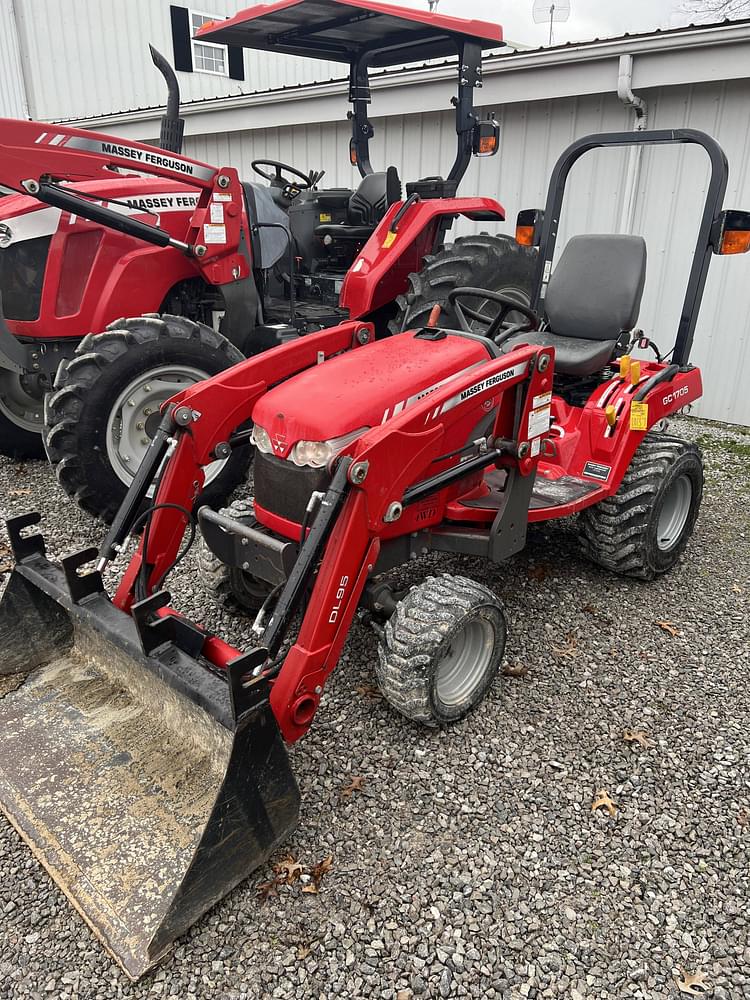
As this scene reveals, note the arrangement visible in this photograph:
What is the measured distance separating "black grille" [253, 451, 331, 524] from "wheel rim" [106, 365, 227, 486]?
54.1 inches

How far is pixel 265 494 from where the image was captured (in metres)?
2.71

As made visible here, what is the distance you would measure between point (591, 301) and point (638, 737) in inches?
82.6

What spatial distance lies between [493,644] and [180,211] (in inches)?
131

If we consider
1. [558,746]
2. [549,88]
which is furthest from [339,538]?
[549,88]

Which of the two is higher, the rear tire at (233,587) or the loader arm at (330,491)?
the loader arm at (330,491)

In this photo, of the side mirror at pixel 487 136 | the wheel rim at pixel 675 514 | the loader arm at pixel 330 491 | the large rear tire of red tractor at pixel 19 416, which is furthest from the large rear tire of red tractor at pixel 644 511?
the large rear tire of red tractor at pixel 19 416

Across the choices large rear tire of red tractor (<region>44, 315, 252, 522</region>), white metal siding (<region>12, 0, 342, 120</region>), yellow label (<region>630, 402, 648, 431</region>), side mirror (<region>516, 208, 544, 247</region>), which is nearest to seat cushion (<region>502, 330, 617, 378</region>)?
yellow label (<region>630, 402, 648, 431</region>)

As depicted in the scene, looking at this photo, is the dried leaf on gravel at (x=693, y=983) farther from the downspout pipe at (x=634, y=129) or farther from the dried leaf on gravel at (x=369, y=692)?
the downspout pipe at (x=634, y=129)

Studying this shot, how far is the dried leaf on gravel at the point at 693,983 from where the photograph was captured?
183 centimetres

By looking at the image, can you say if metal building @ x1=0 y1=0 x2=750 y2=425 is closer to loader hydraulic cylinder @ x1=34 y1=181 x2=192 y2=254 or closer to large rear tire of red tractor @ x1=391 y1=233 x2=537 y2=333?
loader hydraulic cylinder @ x1=34 y1=181 x2=192 y2=254

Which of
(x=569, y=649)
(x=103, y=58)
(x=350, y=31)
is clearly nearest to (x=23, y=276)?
(x=350, y=31)

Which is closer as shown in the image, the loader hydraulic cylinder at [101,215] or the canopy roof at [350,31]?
the loader hydraulic cylinder at [101,215]

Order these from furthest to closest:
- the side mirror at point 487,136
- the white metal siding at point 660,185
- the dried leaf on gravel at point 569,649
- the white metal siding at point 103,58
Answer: the white metal siding at point 103,58
the white metal siding at point 660,185
the side mirror at point 487,136
the dried leaf on gravel at point 569,649

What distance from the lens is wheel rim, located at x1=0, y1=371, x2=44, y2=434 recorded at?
4988 millimetres
